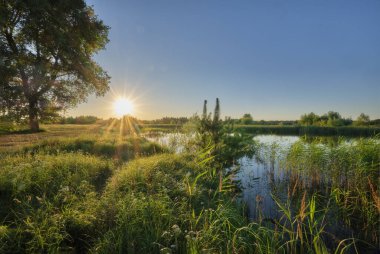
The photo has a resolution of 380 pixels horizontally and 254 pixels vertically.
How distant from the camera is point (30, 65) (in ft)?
45.9

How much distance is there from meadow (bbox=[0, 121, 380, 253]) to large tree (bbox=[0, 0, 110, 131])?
382cm

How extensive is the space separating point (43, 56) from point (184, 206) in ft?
56.8

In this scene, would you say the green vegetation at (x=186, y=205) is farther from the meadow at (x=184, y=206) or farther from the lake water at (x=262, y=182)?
the lake water at (x=262, y=182)

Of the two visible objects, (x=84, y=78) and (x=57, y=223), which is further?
(x=84, y=78)

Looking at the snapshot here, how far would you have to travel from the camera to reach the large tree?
512 inches

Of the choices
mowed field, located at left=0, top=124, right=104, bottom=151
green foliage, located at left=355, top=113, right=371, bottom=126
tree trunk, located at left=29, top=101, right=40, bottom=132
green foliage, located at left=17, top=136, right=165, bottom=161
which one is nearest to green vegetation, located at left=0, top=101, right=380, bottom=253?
green foliage, located at left=17, top=136, right=165, bottom=161

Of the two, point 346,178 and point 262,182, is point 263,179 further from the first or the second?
point 346,178

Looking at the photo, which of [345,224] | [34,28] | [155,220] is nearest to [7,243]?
[155,220]

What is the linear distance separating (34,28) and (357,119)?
267 ft

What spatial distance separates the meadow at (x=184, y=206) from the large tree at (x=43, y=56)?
3.82m

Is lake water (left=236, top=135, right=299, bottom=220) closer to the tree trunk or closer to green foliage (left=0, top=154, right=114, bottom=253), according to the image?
green foliage (left=0, top=154, right=114, bottom=253)

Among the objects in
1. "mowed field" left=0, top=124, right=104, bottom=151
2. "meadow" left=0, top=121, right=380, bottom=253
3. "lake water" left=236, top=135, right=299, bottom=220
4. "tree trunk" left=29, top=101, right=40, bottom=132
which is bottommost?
"lake water" left=236, top=135, right=299, bottom=220

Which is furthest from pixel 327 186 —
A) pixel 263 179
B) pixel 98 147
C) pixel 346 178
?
pixel 98 147

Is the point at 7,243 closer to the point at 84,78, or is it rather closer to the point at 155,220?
the point at 155,220
